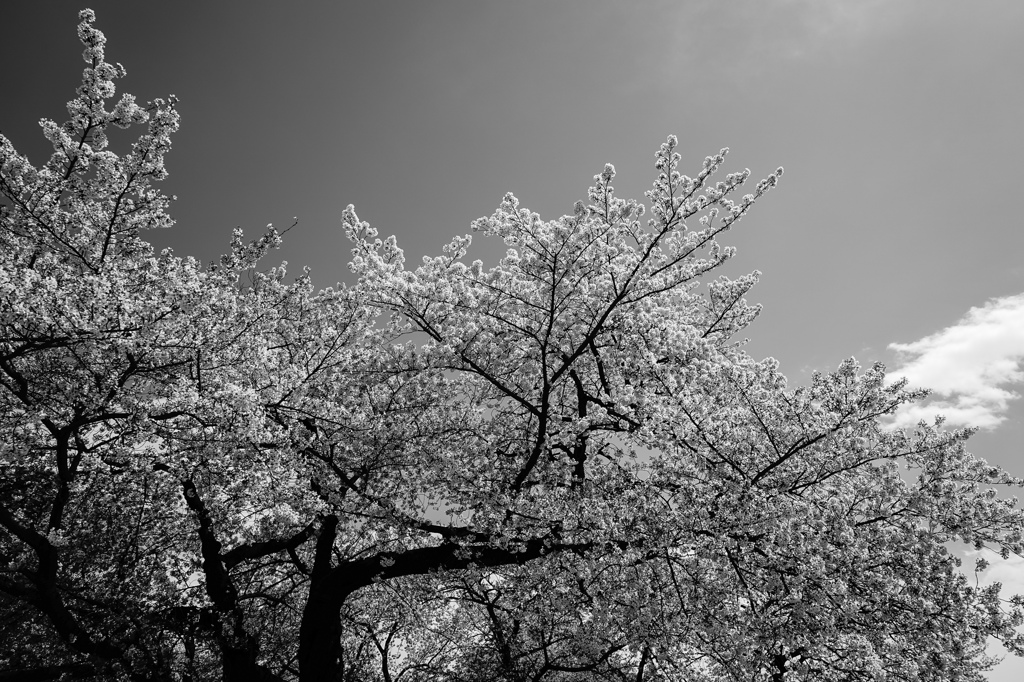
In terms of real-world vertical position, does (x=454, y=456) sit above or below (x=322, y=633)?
above

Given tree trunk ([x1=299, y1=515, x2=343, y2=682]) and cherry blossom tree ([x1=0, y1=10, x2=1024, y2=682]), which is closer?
cherry blossom tree ([x1=0, y1=10, x2=1024, y2=682])

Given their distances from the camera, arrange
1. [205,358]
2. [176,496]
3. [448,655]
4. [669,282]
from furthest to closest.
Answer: [448,655]
[176,496]
[205,358]
[669,282]

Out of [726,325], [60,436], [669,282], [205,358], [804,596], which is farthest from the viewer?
[726,325]

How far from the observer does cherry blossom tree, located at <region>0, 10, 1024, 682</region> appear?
8.52 m

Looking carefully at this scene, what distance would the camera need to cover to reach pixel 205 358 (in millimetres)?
10422

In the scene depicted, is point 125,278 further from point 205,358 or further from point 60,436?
point 60,436

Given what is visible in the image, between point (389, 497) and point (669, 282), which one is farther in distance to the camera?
point (389, 497)

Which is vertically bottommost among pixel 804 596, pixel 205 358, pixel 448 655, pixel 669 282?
pixel 804 596

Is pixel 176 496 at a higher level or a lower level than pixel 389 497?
higher

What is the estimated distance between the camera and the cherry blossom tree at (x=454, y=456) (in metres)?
8.52

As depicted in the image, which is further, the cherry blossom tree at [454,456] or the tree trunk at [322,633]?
the tree trunk at [322,633]

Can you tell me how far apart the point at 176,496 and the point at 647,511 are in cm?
895

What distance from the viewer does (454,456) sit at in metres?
11.4

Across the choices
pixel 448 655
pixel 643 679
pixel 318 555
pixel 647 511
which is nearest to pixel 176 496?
pixel 318 555
